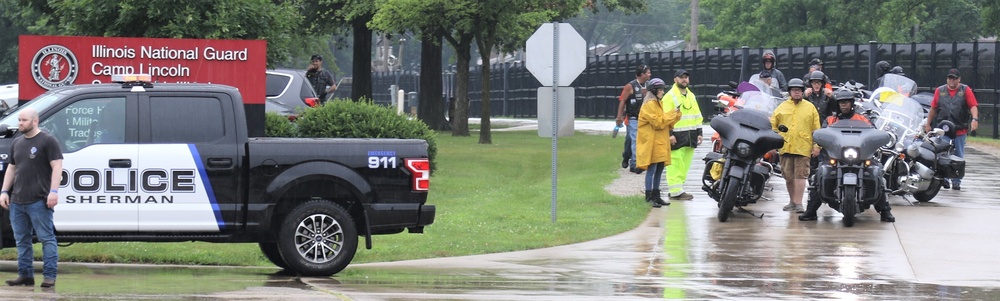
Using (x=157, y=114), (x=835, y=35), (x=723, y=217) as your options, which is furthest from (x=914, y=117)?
(x=835, y=35)

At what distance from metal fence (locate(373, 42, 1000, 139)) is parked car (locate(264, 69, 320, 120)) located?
16.2 m

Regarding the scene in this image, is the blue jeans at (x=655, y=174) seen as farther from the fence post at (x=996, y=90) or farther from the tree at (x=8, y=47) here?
the tree at (x=8, y=47)

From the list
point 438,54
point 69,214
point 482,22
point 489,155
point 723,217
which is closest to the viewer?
point 69,214

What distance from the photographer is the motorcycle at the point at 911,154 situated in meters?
18.7

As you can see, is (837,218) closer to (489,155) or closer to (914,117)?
(914,117)

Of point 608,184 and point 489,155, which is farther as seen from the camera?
point 489,155

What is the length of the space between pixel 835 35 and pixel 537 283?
5561 cm

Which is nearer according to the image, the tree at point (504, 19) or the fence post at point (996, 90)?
the tree at point (504, 19)

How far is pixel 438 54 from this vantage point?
139 ft

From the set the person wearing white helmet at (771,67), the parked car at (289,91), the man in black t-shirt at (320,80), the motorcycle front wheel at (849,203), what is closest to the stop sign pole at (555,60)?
the motorcycle front wheel at (849,203)

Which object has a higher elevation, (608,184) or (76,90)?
(76,90)

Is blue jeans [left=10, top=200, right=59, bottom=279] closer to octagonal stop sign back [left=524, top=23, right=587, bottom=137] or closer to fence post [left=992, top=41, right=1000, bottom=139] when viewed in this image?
octagonal stop sign back [left=524, top=23, right=587, bottom=137]

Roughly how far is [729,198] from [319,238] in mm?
5888

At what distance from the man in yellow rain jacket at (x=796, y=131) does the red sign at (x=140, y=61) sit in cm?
595
